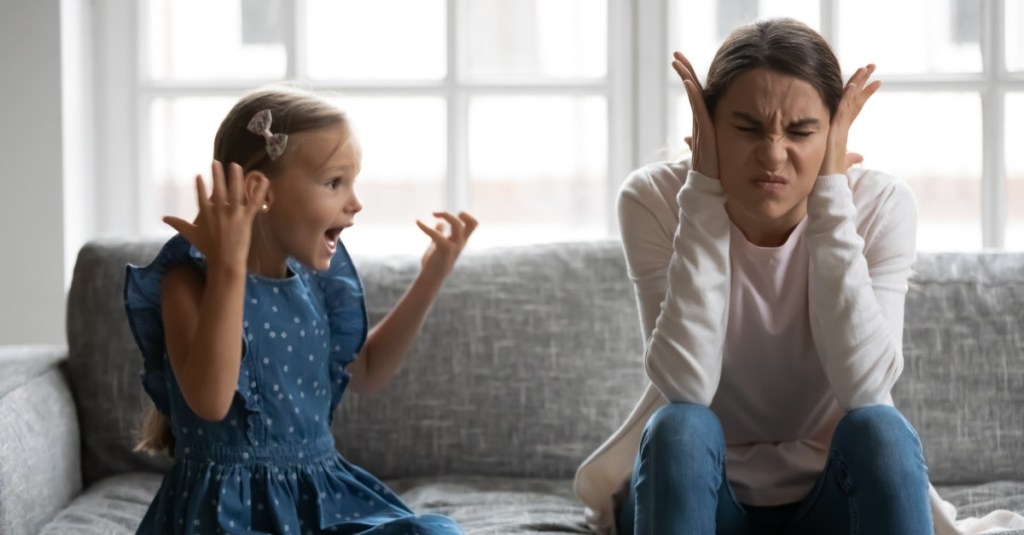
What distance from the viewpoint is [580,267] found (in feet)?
7.67

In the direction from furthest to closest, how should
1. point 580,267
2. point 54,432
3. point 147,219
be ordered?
point 147,219
point 580,267
point 54,432

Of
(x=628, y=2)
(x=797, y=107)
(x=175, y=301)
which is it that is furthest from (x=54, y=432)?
(x=628, y=2)

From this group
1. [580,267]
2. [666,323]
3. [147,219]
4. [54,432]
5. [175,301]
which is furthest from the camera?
[147,219]

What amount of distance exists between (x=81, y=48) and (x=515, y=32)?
0.95 meters

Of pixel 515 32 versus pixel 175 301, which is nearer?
pixel 175 301

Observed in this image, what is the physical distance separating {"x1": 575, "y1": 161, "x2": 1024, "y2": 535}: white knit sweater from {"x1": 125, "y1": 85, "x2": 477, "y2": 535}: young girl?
0.33 m

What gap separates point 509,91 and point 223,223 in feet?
4.55

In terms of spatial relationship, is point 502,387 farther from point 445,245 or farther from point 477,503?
point 445,245

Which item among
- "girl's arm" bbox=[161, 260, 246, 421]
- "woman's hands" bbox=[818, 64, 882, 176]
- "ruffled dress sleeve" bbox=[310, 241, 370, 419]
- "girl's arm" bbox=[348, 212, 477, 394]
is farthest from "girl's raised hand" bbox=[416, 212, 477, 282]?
"woman's hands" bbox=[818, 64, 882, 176]

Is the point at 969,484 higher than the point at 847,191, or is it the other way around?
the point at 847,191

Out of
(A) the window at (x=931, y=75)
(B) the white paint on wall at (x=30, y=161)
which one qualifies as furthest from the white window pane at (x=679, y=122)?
(B) the white paint on wall at (x=30, y=161)

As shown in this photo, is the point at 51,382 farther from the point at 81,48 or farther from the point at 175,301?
the point at 81,48

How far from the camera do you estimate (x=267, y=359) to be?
1726mm

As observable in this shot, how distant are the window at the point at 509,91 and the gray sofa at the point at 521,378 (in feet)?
1.86
